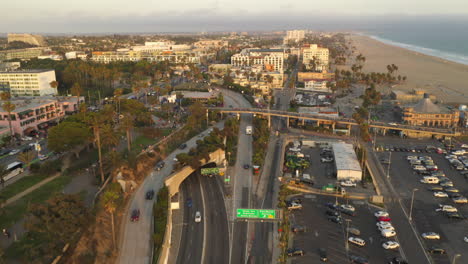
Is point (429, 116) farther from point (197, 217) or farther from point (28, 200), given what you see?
point (28, 200)

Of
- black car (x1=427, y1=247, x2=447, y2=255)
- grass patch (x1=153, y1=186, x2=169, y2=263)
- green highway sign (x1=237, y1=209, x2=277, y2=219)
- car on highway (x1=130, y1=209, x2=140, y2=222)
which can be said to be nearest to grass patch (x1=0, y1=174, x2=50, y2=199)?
car on highway (x1=130, y1=209, x2=140, y2=222)

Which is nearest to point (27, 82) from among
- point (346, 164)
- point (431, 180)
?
point (346, 164)

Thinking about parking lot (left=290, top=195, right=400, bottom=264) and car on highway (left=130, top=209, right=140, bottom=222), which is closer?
parking lot (left=290, top=195, right=400, bottom=264)

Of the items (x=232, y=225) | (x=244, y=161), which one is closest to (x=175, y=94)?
(x=244, y=161)

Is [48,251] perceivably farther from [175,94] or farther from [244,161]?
[175,94]

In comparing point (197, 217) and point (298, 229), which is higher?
point (197, 217)

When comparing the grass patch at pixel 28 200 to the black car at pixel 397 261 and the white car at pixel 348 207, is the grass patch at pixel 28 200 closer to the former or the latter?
the white car at pixel 348 207

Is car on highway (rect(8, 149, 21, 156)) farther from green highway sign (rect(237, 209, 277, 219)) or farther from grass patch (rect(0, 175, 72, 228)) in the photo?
green highway sign (rect(237, 209, 277, 219))
